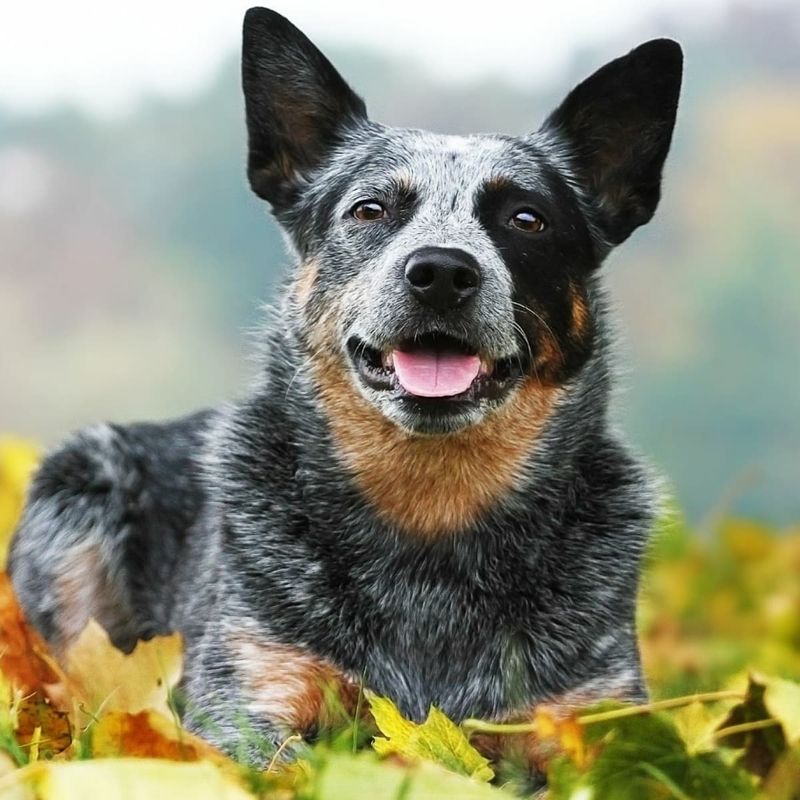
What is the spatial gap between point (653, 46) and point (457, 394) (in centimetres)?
114

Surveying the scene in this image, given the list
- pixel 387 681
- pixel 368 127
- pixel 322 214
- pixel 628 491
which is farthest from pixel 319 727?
pixel 368 127

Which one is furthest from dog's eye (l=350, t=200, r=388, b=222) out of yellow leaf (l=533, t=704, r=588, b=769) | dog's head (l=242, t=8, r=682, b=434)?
yellow leaf (l=533, t=704, r=588, b=769)

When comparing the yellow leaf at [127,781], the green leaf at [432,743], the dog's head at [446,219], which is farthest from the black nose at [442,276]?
the yellow leaf at [127,781]

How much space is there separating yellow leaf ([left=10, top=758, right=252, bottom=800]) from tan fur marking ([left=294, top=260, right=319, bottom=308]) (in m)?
2.07

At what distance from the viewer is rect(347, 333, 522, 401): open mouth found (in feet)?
11.4

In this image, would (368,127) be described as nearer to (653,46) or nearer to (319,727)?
(653,46)

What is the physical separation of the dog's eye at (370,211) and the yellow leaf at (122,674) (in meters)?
1.33

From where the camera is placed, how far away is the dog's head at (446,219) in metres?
3.47

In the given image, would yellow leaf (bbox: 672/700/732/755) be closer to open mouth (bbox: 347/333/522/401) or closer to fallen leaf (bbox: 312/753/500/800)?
fallen leaf (bbox: 312/753/500/800)

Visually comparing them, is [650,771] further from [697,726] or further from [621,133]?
[621,133]

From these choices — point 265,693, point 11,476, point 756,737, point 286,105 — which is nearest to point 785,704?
point 756,737

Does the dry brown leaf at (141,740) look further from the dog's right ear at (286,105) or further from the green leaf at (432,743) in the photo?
the dog's right ear at (286,105)

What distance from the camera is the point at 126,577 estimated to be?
457cm

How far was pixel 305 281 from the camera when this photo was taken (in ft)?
13.1
